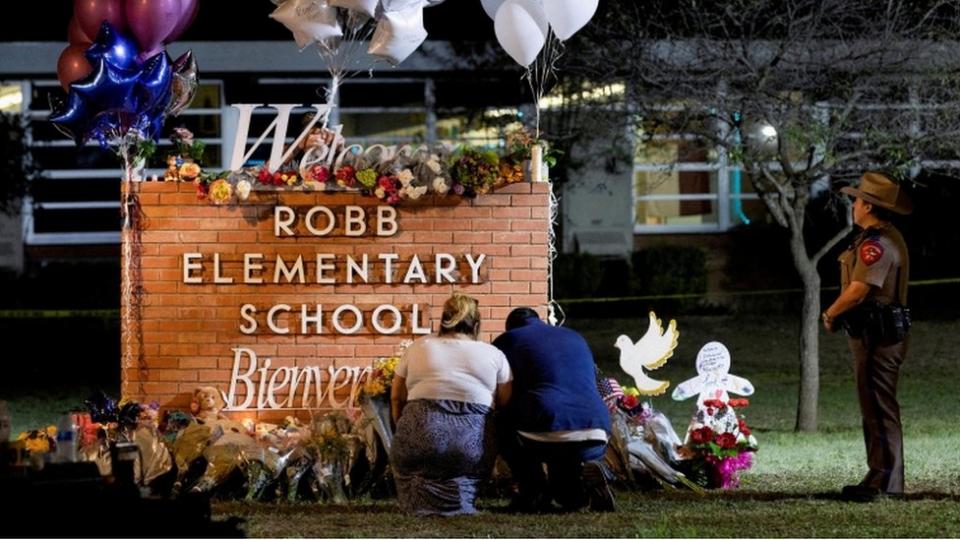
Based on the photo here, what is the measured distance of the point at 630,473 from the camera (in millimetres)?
11039

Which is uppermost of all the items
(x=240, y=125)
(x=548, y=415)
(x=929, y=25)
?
(x=929, y=25)

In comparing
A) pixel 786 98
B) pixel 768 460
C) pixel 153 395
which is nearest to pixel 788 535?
pixel 768 460

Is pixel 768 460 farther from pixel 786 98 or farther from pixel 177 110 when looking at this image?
pixel 177 110

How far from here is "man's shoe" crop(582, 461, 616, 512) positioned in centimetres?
997

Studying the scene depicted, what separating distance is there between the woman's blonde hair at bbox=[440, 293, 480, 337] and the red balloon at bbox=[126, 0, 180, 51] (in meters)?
3.28

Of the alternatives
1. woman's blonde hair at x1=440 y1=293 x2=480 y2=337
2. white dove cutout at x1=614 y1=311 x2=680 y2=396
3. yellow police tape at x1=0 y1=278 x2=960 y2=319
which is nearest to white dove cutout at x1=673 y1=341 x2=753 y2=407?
white dove cutout at x1=614 y1=311 x2=680 y2=396

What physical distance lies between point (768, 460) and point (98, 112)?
565cm

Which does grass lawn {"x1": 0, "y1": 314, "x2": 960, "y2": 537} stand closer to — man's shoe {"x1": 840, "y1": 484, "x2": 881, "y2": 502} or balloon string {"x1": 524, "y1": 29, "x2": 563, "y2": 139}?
man's shoe {"x1": 840, "y1": 484, "x2": 881, "y2": 502}

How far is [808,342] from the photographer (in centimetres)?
1552

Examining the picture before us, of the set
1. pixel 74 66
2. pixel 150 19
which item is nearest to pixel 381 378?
pixel 150 19

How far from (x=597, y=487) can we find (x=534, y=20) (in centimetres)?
355

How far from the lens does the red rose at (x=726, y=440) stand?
1109cm

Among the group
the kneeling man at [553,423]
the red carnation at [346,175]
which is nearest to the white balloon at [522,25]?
the red carnation at [346,175]

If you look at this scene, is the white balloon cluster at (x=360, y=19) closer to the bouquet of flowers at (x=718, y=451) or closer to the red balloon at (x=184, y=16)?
the red balloon at (x=184, y=16)
